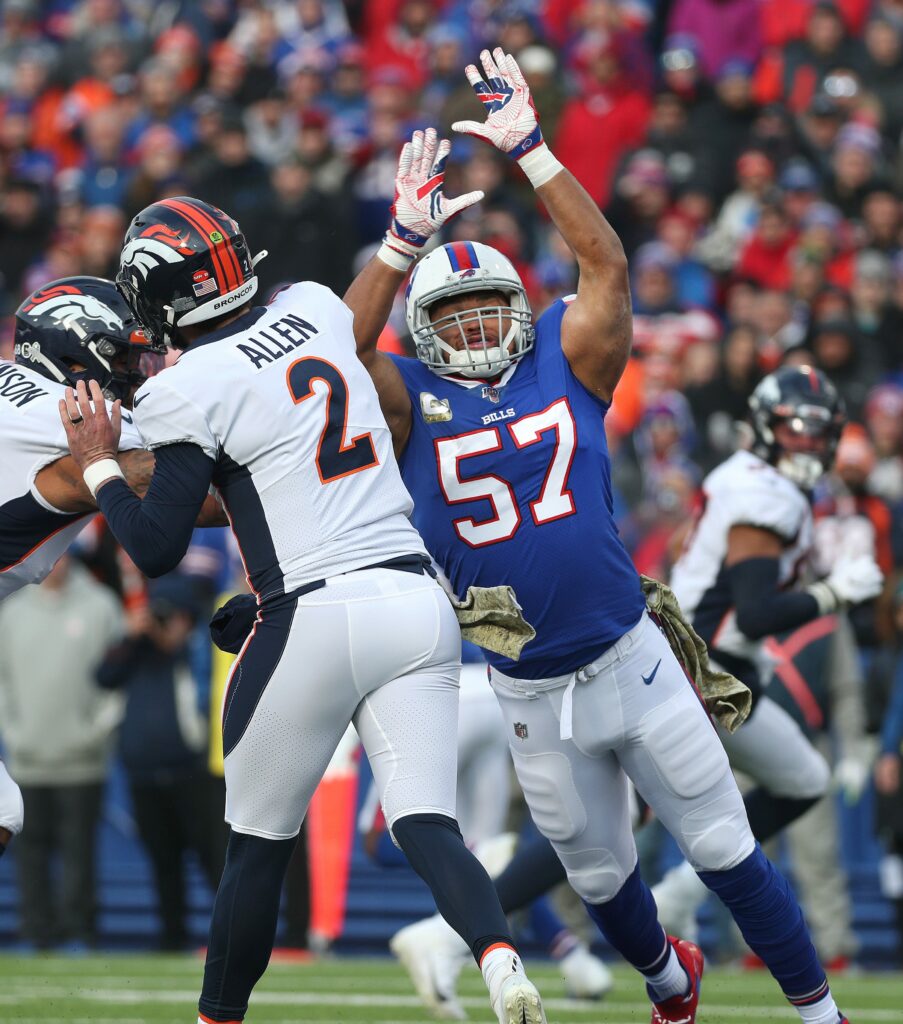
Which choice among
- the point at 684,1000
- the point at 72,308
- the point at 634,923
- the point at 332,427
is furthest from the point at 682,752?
the point at 72,308

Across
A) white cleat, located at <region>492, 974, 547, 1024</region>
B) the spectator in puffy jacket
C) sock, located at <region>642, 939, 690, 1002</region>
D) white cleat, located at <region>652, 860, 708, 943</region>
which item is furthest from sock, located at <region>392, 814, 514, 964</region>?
the spectator in puffy jacket

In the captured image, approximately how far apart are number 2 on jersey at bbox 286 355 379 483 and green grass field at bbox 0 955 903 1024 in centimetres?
237

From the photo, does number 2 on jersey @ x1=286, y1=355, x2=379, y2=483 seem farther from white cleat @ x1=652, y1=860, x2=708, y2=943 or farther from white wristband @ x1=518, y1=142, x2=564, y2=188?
white cleat @ x1=652, y1=860, x2=708, y2=943

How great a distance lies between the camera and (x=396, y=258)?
5.02 meters

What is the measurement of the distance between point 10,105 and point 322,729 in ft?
39.8

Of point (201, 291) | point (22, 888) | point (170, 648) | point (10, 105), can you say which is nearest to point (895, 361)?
point (170, 648)

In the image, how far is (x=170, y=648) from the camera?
1006cm

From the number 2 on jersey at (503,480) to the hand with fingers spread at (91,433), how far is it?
2.90 feet

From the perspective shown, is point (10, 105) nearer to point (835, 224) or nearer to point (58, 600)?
point (58, 600)

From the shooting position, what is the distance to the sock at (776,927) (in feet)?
16.0

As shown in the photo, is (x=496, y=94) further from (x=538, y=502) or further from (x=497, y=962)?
(x=497, y=962)

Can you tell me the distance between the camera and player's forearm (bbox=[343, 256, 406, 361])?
16.3 ft

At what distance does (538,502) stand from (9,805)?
5.26 feet

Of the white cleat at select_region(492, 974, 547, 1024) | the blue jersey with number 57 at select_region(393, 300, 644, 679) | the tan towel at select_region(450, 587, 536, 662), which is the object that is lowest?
the white cleat at select_region(492, 974, 547, 1024)
